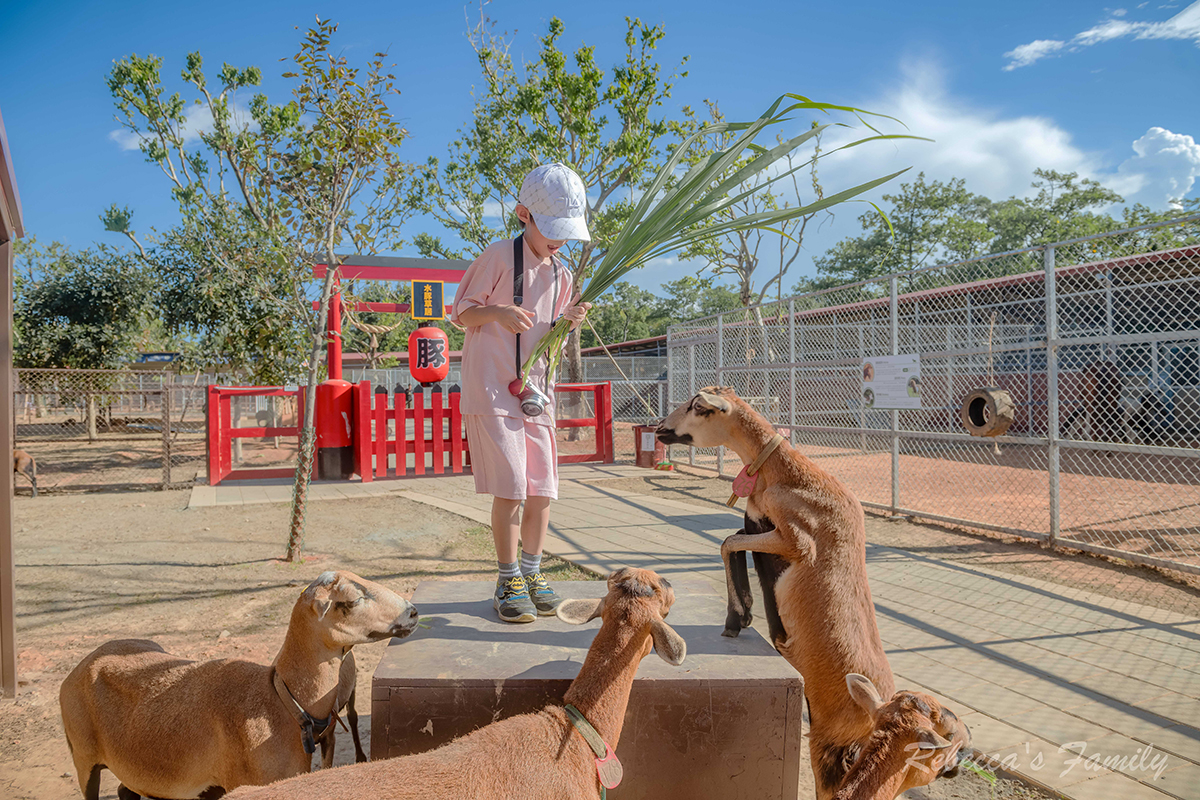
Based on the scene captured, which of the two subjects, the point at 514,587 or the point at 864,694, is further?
the point at 514,587

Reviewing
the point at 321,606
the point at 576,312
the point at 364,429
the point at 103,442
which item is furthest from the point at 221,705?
the point at 103,442

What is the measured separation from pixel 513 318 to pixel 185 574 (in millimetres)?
4461

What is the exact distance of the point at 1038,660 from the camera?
3676 millimetres

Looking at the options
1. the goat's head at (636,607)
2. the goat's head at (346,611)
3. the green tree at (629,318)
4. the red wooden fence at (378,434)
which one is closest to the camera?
the goat's head at (636,607)

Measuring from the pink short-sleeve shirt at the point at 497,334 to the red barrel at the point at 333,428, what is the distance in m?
8.24

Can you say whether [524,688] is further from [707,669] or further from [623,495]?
[623,495]

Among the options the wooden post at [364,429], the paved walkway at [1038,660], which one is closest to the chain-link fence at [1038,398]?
the paved walkway at [1038,660]

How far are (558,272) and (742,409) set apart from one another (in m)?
1.05

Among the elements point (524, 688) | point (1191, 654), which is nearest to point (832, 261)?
point (1191, 654)

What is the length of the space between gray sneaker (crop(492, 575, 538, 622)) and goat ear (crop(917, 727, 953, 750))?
5.05 feet

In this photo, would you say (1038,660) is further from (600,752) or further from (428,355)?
(428,355)

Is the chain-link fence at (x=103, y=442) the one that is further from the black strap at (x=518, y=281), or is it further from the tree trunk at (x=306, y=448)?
the black strap at (x=518, y=281)

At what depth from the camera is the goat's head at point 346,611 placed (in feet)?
7.23

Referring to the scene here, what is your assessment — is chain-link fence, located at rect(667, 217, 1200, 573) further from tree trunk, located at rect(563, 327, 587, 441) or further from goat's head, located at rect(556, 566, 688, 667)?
goat's head, located at rect(556, 566, 688, 667)
